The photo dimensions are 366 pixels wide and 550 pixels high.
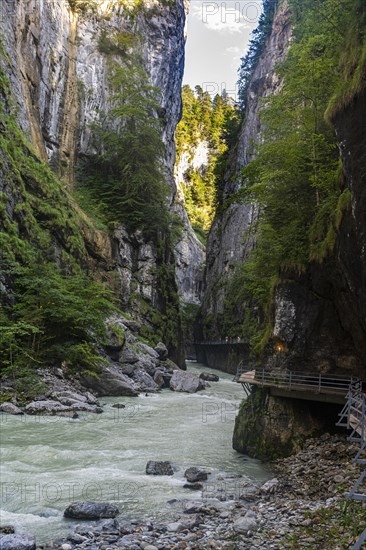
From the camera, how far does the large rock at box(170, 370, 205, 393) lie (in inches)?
1114

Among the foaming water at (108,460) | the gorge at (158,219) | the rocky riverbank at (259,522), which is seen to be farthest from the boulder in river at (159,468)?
the gorge at (158,219)

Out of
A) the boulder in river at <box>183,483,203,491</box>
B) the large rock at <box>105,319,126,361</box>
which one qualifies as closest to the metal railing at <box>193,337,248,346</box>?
the large rock at <box>105,319,126,361</box>

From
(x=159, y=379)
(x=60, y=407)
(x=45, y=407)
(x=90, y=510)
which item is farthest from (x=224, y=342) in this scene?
(x=90, y=510)

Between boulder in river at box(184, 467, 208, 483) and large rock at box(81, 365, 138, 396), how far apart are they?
12710 millimetres

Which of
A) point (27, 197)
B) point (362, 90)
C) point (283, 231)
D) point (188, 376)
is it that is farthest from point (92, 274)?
point (362, 90)

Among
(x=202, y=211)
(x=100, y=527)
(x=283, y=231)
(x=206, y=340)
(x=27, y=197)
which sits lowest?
(x=100, y=527)

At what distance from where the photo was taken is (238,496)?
10227 mm

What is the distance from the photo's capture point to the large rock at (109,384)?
23.6 m

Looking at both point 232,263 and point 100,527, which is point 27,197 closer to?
point 100,527

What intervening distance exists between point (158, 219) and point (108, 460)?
30.5m

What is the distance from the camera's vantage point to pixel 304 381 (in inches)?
538

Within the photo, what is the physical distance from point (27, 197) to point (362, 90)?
23.1 metres

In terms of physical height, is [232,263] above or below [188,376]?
above

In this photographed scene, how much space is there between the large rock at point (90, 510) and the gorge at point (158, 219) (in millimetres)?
1453
